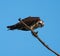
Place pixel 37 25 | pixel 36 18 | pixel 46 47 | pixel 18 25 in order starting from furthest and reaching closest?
pixel 36 18 < pixel 37 25 < pixel 18 25 < pixel 46 47

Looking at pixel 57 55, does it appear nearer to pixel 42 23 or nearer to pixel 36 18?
pixel 42 23

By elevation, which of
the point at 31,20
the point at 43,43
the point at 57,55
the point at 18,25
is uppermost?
the point at 31,20

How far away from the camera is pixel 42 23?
7012 millimetres

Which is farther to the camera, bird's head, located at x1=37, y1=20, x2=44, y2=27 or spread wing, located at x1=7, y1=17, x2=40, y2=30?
bird's head, located at x1=37, y1=20, x2=44, y2=27

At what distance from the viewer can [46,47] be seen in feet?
11.4

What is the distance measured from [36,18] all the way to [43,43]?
3968 millimetres

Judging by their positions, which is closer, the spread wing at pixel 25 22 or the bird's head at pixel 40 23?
the spread wing at pixel 25 22

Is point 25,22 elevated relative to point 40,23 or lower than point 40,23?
lower

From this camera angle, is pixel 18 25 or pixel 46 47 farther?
pixel 18 25

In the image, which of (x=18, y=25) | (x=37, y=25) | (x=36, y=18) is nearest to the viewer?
(x=18, y=25)

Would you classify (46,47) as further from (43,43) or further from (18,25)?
(18,25)

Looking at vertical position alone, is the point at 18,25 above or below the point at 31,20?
below

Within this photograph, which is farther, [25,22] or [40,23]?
[40,23]

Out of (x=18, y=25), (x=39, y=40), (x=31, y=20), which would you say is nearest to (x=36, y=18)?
(x=31, y=20)
